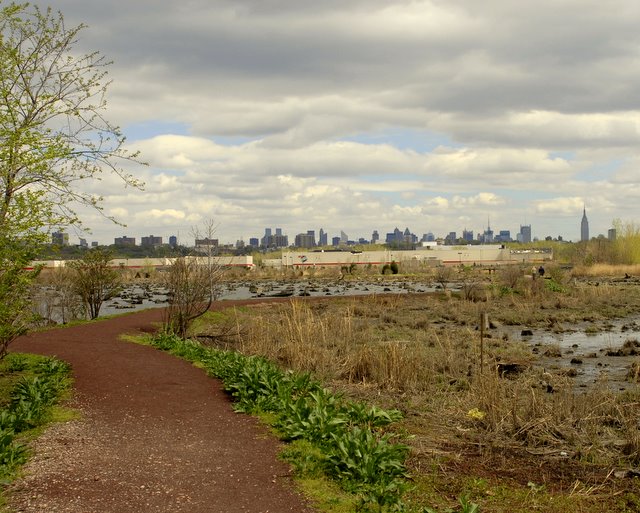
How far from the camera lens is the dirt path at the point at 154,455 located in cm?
721

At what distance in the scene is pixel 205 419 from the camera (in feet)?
34.9

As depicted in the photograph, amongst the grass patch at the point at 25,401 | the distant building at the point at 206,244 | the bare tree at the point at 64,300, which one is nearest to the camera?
the grass patch at the point at 25,401

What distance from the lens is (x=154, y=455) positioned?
8.76 metres

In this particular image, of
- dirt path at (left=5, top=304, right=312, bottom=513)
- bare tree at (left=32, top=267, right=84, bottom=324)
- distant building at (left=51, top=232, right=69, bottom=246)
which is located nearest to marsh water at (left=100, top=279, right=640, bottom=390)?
dirt path at (left=5, top=304, right=312, bottom=513)

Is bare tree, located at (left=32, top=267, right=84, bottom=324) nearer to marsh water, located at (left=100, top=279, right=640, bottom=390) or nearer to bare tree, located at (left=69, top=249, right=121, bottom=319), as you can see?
bare tree, located at (left=69, top=249, right=121, bottom=319)

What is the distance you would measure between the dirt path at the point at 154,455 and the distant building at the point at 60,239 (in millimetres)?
2683

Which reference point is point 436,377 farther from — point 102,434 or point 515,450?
point 102,434

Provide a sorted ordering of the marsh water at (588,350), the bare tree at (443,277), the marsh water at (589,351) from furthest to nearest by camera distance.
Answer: the bare tree at (443,277)
the marsh water at (588,350)
the marsh water at (589,351)

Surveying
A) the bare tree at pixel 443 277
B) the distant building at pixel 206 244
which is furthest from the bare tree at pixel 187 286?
the bare tree at pixel 443 277

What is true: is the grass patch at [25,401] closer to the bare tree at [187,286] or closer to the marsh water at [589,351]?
the bare tree at [187,286]

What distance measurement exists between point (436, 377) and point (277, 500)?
8429mm

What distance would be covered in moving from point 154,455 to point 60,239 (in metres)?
5.13

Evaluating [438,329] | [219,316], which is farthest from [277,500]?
[219,316]

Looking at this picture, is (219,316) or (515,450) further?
(219,316)
